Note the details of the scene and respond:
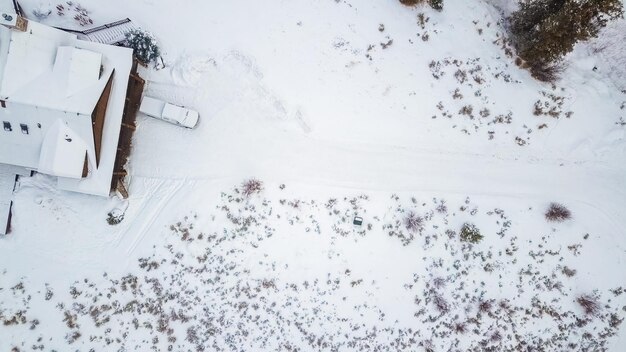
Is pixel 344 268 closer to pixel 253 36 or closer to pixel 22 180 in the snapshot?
pixel 253 36

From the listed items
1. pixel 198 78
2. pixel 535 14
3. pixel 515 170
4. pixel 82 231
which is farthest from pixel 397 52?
pixel 82 231

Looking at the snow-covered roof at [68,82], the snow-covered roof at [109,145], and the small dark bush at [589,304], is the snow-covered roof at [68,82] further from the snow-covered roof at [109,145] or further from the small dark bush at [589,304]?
the small dark bush at [589,304]

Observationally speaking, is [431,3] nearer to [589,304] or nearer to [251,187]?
[251,187]

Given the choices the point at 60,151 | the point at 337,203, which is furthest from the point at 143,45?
the point at 337,203

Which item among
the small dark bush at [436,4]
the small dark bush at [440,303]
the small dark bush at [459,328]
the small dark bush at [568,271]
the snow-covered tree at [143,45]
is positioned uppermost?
the small dark bush at [436,4]

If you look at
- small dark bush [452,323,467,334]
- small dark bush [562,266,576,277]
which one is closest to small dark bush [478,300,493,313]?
small dark bush [452,323,467,334]

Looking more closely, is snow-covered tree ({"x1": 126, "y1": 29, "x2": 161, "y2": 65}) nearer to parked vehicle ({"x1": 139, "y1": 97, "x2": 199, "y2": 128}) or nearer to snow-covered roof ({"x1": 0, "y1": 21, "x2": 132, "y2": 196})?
snow-covered roof ({"x1": 0, "y1": 21, "x2": 132, "y2": 196})

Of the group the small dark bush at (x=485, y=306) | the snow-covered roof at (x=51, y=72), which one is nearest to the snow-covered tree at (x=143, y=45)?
the snow-covered roof at (x=51, y=72)
